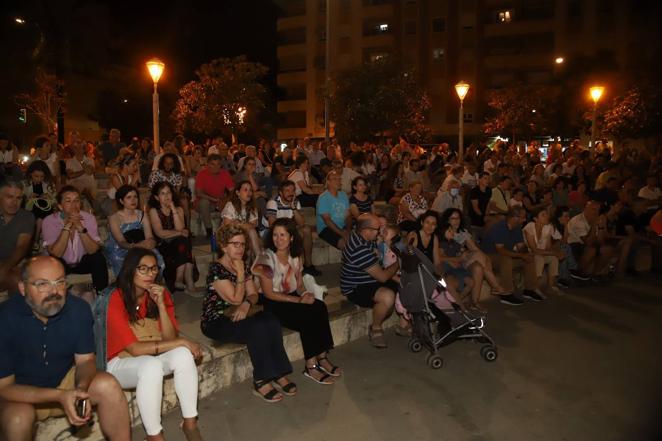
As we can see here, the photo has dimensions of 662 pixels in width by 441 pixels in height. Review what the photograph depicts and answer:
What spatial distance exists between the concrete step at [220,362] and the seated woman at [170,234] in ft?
3.39

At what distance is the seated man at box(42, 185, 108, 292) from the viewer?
17.9ft

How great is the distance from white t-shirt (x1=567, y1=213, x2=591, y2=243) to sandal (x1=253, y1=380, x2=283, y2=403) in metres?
6.42

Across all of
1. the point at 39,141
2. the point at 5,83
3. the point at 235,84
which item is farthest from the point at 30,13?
the point at 39,141

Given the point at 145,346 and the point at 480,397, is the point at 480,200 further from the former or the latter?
the point at 145,346

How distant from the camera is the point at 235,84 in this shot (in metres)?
30.2

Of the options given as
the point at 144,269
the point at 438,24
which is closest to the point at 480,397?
the point at 144,269

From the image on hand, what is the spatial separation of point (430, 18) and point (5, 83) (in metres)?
28.8

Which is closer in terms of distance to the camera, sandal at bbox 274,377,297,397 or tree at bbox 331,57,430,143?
sandal at bbox 274,377,297,397

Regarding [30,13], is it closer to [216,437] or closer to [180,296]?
[180,296]

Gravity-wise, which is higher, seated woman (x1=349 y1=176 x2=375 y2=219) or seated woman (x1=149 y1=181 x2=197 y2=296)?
seated woman (x1=349 y1=176 x2=375 y2=219)

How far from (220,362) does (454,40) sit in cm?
3935

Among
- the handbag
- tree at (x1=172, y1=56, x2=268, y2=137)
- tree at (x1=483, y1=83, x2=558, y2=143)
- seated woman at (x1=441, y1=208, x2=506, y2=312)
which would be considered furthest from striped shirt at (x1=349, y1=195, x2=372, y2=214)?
tree at (x1=483, y1=83, x2=558, y2=143)

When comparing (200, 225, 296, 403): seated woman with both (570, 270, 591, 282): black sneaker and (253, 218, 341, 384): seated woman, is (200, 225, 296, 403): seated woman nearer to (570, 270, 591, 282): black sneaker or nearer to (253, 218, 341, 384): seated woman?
(253, 218, 341, 384): seated woman

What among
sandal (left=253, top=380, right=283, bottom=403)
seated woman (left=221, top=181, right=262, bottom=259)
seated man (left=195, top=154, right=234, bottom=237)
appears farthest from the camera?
seated man (left=195, top=154, right=234, bottom=237)
